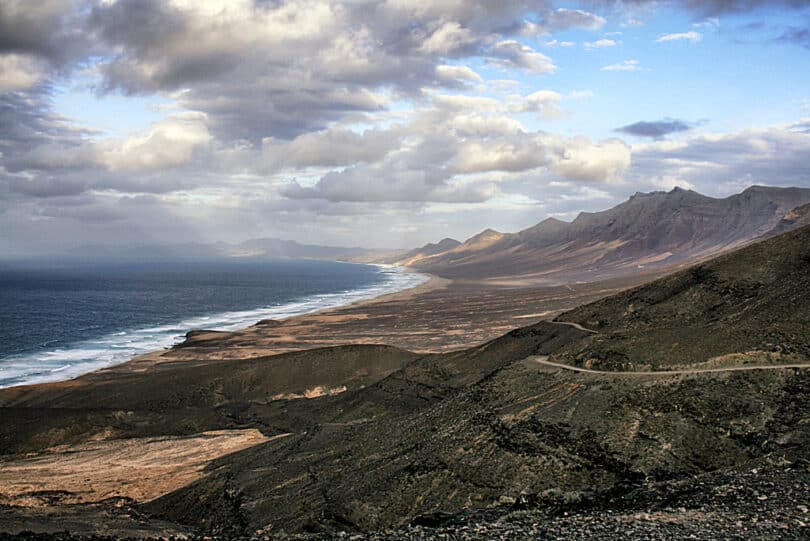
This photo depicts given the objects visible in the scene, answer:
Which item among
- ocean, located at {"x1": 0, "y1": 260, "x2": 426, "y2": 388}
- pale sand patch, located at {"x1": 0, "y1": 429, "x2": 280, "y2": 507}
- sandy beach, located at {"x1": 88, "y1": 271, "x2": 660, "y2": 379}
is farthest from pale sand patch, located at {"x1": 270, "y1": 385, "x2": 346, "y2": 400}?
ocean, located at {"x1": 0, "y1": 260, "x2": 426, "y2": 388}

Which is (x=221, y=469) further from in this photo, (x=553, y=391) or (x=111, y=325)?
(x=111, y=325)

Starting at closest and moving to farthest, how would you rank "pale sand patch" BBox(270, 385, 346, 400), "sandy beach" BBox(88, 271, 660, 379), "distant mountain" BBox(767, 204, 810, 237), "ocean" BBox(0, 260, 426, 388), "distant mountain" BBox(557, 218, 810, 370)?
"distant mountain" BBox(557, 218, 810, 370) < "pale sand patch" BBox(270, 385, 346, 400) < "ocean" BBox(0, 260, 426, 388) < "sandy beach" BBox(88, 271, 660, 379) < "distant mountain" BBox(767, 204, 810, 237)

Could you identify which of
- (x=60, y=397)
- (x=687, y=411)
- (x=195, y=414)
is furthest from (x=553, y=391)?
(x=60, y=397)

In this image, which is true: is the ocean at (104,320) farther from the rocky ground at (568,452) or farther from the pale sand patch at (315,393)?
the rocky ground at (568,452)

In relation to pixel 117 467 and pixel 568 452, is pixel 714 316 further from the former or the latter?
pixel 117 467

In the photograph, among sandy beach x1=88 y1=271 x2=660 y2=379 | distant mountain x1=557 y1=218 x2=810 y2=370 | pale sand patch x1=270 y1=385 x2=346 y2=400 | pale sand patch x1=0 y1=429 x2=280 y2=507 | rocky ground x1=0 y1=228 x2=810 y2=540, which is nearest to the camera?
Result: rocky ground x1=0 y1=228 x2=810 y2=540

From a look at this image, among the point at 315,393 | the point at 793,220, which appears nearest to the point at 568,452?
the point at 315,393

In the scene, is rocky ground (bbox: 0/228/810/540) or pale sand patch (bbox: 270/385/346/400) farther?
pale sand patch (bbox: 270/385/346/400)

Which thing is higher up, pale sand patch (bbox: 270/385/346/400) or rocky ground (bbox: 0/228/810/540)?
rocky ground (bbox: 0/228/810/540)

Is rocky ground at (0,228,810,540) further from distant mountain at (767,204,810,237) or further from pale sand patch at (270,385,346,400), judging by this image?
distant mountain at (767,204,810,237)
